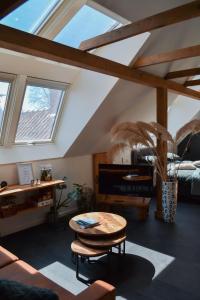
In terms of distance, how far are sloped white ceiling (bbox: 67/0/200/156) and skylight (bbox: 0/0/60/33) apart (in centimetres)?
70

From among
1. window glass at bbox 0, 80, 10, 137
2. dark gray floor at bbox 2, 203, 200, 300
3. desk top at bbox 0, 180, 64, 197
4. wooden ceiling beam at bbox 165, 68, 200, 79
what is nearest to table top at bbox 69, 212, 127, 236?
dark gray floor at bbox 2, 203, 200, 300

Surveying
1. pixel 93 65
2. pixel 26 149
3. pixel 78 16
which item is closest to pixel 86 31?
pixel 78 16

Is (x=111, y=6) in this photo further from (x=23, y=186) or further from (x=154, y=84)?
(x=23, y=186)

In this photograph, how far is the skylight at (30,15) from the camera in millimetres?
2957

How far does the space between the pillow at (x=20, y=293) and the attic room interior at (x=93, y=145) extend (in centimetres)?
52

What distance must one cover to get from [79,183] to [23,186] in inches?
57.5

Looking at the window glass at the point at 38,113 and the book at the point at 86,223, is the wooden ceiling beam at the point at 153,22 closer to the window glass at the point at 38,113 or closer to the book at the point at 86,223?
the window glass at the point at 38,113

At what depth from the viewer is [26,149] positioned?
4402mm

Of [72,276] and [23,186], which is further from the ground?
[23,186]

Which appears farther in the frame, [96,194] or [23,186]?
[96,194]

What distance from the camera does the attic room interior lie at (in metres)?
2.70

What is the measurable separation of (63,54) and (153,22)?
103 centimetres

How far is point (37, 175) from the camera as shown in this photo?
444 centimetres

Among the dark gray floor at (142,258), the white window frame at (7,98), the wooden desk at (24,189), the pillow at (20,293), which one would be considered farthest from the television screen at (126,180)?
the pillow at (20,293)
